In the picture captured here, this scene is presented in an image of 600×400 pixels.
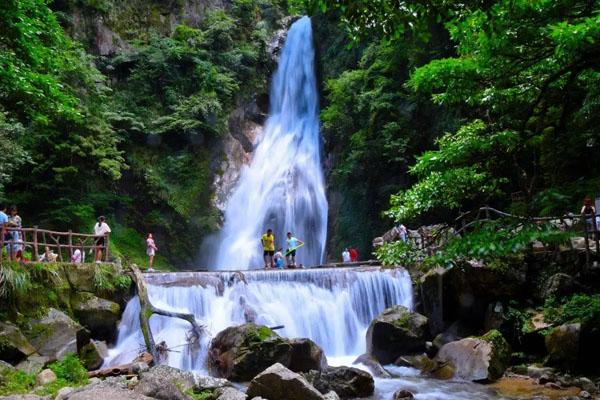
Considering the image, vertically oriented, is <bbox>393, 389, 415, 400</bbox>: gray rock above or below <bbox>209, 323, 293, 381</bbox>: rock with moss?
below

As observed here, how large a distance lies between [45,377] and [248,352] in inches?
148

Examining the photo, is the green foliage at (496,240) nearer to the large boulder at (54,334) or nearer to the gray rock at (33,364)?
the gray rock at (33,364)

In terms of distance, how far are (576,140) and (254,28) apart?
2933cm

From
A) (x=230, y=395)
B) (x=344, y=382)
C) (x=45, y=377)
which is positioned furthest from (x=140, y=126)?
(x=230, y=395)

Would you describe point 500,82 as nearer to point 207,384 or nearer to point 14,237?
point 207,384

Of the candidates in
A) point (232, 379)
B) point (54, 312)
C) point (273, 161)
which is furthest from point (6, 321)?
point (273, 161)

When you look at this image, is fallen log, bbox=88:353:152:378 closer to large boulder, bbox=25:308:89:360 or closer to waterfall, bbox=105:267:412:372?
large boulder, bbox=25:308:89:360

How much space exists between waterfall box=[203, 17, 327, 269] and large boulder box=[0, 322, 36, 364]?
1563cm

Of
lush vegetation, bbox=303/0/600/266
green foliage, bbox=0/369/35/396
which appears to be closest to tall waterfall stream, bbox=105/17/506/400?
green foliage, bbox=0/369/35/396

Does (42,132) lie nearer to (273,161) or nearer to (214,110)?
(214,110)

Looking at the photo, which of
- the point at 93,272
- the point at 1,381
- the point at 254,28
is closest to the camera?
the point at 1,381

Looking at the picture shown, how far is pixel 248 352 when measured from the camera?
10453 millimetres

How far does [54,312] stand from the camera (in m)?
10.8

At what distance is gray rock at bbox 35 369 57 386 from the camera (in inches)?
353
